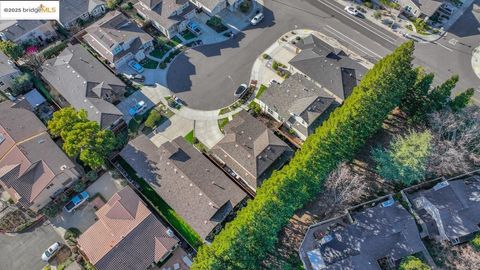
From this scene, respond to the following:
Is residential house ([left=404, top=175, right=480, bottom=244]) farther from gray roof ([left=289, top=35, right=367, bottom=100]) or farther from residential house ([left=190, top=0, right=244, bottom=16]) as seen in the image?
residential house ([left=190, top=0, right=244, bottom=16])

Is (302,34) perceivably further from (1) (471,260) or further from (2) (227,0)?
(1) (471,260)

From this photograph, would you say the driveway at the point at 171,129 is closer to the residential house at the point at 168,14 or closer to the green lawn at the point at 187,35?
the green lawn at the point at 187,35

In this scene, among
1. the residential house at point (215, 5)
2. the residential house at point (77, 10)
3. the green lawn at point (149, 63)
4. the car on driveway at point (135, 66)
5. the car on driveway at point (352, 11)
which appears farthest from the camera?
the car on driveway at point (352, 11)

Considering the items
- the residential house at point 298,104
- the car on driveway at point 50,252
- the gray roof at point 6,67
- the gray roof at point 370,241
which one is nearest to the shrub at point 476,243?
the gray roof at point 370,241

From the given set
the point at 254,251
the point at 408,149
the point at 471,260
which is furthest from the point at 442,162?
the point at 254,251

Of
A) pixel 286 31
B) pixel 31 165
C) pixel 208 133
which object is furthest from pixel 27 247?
pixel 286 31

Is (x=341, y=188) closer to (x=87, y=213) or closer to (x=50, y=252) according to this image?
(x=87, y=213)

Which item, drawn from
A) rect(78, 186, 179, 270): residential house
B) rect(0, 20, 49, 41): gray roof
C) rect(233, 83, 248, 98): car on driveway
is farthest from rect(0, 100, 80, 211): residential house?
rect(233, 83, 248, 98): car on driveway
